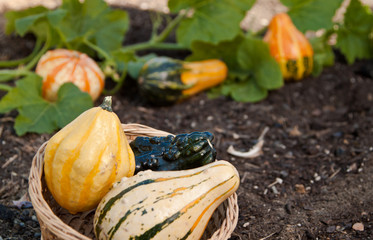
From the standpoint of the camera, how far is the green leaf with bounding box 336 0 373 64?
4547 mm

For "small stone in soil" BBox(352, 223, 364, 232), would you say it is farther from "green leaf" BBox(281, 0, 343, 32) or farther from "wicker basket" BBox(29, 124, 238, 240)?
"green leaf" BBox(281, 0, 343, 32)

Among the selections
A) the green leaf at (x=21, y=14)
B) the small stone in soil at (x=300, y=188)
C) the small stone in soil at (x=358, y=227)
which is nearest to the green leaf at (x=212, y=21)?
the green leaf at (x=21, y=14)

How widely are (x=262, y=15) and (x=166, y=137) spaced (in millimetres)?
3897

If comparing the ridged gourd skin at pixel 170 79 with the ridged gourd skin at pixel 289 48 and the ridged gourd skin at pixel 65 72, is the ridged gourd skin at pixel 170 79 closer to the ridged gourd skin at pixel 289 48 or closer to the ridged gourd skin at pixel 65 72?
the ridged gourd skin at pixel 65 72

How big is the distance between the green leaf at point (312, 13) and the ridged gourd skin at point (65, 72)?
184cm

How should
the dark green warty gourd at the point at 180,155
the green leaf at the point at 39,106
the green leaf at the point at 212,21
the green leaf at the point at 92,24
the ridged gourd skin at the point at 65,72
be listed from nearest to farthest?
the dark green warty gourd at the point at 180,155
the green leaf at the point at 39,106
the ridged gourd skin at the point at 65,72
the green leaf at the point at 92,24
the green leaf at the point at 212,21

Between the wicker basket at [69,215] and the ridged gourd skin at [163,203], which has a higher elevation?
the ridged gourd skin at [163,203]

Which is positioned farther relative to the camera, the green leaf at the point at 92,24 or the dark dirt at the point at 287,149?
the green leaf at the point at 92,24

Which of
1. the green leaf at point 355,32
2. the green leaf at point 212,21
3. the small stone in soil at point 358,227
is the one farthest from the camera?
the green leaf at point 355,32

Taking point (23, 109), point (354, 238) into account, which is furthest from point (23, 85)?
point (354, 238)

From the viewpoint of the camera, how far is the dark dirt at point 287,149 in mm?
2682

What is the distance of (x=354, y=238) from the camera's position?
8.40ft

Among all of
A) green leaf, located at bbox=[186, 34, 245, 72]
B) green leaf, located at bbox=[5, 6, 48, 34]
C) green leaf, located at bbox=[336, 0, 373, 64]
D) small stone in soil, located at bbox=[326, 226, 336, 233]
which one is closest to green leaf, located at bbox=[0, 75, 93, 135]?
green leaf, located at bbox=[5, 6, 48, 34]

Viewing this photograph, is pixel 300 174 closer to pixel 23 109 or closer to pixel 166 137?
pixel 166 137
